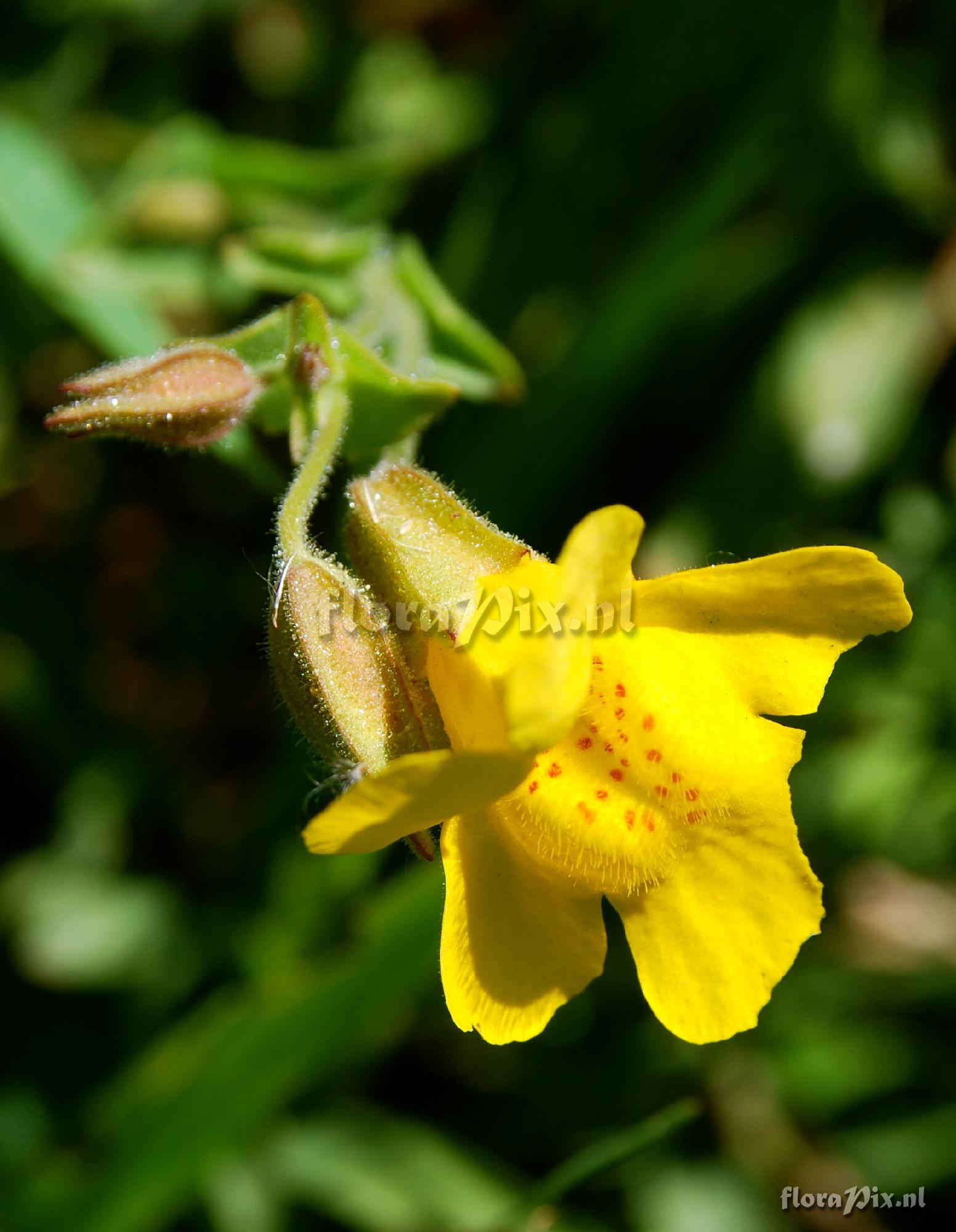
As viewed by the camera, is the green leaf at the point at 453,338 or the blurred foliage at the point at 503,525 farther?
the blurred foliage at the point at 503,525

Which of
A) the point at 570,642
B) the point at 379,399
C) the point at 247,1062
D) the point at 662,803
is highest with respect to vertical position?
the point at 570,642

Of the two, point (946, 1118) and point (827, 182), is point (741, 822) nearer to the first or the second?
point (946, 1118)

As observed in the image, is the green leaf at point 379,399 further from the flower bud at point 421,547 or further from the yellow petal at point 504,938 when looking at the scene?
the yellow petal at point 504,938
